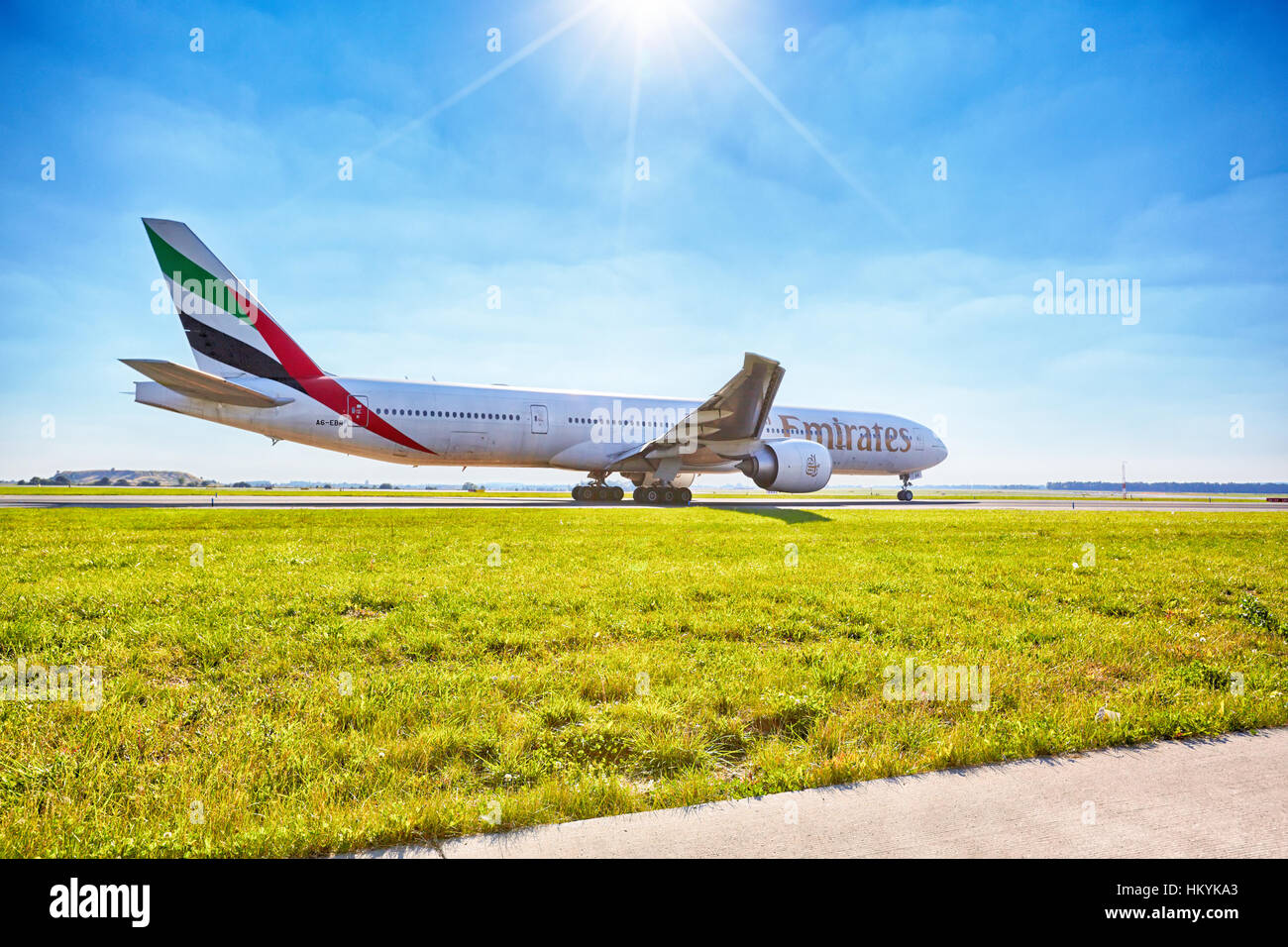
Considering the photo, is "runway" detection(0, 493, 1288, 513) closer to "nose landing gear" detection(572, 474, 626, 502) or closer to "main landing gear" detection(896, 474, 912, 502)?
"nose landing gear" detection(572, 474, 626, 502)

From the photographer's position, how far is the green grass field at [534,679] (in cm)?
257

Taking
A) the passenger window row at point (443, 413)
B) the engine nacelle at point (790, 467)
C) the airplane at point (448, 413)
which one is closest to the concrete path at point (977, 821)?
the airplane at point (448, 413)

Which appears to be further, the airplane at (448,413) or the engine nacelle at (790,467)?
the engine nacelle at (790,467)

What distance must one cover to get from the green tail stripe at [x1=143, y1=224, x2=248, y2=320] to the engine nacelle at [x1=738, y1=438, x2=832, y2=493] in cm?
2015

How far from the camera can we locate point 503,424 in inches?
985

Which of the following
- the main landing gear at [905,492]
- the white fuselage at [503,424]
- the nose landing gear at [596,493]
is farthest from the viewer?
the main landing gear at [905,492]

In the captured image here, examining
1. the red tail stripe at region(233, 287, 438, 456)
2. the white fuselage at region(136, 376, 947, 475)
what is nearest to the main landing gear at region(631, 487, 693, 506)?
the white fuselage at region(136, 376, 947, 475)

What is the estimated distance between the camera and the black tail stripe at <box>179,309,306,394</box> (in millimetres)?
22125

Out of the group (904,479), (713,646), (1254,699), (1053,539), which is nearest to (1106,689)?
(1254,699)

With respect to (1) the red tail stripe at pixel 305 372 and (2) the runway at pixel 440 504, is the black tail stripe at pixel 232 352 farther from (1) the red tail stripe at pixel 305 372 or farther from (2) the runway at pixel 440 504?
(2) the runway at pixel 440 504

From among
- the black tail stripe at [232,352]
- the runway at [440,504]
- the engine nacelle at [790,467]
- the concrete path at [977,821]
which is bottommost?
the concrete path at [977,821]

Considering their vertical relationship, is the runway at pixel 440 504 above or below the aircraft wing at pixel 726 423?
below

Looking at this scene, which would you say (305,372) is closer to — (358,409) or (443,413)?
(358,409)

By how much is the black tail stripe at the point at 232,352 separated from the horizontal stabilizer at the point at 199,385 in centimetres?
133
